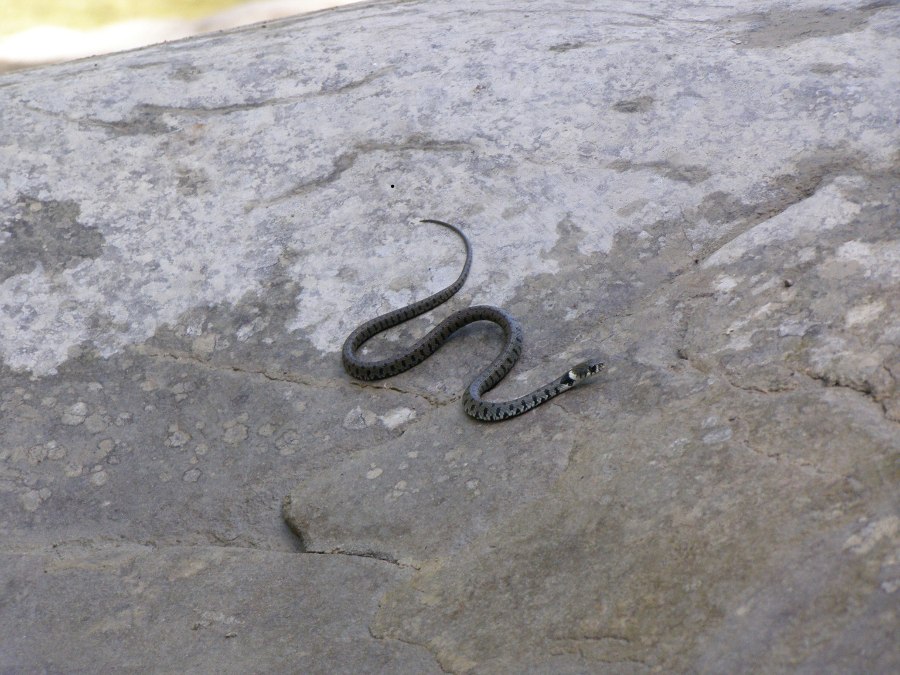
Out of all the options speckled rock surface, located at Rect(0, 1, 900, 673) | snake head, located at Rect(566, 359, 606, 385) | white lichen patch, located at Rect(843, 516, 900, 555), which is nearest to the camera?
white lichen patch, located at Rect(843, 516, 900, 555)

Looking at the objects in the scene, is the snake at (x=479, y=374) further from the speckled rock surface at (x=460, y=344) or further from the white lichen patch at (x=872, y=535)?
the white lichen patch at (x=872, y=535)

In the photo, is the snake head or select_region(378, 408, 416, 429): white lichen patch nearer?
the snake head

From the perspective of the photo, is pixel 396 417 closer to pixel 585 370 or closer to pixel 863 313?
pixel 585 370

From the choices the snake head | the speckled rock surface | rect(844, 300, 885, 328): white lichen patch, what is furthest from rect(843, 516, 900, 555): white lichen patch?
the snake head

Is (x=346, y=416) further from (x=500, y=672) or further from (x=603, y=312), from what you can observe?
(x=500, y=672)

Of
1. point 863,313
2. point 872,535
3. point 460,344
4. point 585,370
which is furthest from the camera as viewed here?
point 460,344

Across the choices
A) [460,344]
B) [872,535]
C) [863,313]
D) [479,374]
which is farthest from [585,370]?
[872,535]

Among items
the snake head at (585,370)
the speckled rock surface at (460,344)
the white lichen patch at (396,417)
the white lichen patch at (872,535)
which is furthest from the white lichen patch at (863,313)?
the white lichen patch at (396,417)

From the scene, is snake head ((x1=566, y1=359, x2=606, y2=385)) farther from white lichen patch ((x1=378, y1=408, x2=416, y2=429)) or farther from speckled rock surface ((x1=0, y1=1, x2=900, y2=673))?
white lichen patch ((x1=378, y1=408, x2=416, y2=429))
